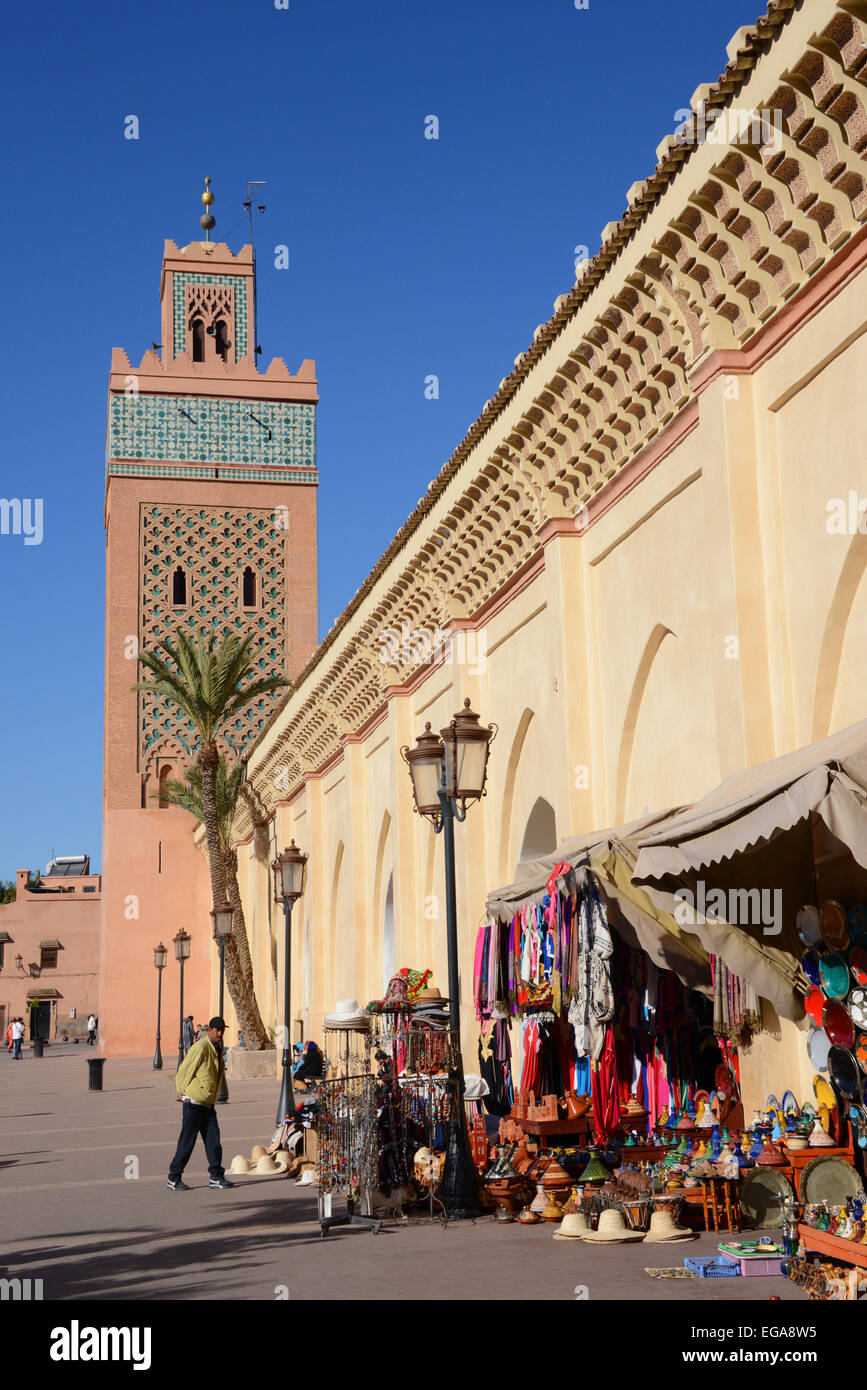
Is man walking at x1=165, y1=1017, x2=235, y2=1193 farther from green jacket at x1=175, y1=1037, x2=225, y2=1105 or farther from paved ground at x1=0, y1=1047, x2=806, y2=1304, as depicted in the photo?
paved ground at x1=0, y1=1047, x2=806, y2=1304

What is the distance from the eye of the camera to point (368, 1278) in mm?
6938

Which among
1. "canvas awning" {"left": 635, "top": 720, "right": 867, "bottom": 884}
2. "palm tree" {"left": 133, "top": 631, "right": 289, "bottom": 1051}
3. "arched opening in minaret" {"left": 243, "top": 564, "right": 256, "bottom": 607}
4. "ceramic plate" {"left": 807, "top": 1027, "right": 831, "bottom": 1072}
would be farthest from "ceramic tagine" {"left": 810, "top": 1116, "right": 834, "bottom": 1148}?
"arched opening in minaret" {"left": 243, "top": 564, "right": 256, "bottom": 607}

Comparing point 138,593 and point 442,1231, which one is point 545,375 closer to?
point 442,1231

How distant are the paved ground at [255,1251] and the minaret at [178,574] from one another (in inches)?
863

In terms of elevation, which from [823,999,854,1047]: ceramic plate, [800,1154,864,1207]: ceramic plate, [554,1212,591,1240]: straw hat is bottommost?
[554,1212,591,1240]: straw hat

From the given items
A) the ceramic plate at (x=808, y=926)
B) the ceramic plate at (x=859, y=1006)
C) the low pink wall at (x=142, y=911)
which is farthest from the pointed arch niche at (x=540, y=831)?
the low pink wall at (x=142, y=911)

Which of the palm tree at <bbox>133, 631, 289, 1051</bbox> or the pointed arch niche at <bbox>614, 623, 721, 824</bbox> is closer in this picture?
the pointed arch niche at <bbox>614, 623, 721, 824</bbox>

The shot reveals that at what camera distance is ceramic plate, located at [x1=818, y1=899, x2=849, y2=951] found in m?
7.38

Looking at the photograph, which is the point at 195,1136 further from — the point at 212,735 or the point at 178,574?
the point at 178,574

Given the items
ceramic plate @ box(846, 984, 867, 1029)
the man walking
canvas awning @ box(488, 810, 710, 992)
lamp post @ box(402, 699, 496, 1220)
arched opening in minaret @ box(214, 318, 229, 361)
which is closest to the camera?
ceramic plate @ box(846, 984, 867, 1029)

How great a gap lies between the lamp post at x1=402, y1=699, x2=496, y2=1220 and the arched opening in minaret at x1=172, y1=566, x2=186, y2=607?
26.4 m

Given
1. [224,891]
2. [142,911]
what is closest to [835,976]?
[224,891]
